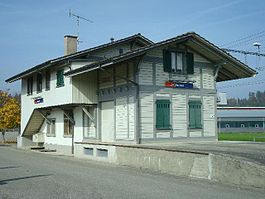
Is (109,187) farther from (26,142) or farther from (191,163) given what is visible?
(26,142)

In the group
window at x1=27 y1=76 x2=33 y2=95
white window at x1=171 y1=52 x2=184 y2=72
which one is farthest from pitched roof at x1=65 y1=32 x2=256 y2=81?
window at x1=27 y1=76 x2=33 y2=95

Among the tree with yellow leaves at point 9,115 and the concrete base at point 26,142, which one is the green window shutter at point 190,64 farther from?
the tree with yellow leaves at point 9,115

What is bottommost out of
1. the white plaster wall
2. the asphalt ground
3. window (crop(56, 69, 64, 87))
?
the asphalt ground

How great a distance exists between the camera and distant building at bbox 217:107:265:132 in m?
84.2

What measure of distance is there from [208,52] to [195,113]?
3.42 meters

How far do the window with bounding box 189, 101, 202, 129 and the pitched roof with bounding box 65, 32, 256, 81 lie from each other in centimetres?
285

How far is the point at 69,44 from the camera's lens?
92.5 ft

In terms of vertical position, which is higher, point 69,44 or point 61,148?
point 69,44

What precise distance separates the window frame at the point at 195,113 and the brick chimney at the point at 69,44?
1080cm

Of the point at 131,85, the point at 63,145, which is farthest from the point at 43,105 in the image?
the point at 131,85

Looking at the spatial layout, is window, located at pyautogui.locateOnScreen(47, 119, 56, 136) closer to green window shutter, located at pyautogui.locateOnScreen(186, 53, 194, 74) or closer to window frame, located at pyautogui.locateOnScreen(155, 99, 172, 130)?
window frame, located at pyautogui.locateOnScreen(155, 99, 172, 130)

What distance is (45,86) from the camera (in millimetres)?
27203

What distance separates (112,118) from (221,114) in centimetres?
6443

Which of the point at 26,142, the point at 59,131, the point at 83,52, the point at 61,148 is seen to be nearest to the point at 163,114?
the point at 83,52
